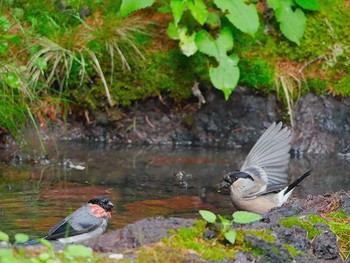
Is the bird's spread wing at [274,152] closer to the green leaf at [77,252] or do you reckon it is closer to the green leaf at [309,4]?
the green leaf at [309,4]

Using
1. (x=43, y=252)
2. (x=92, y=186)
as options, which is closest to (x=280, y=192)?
(x=92, y=186)

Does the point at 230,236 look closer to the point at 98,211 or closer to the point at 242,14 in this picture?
the point at 98,211

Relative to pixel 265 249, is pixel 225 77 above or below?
above

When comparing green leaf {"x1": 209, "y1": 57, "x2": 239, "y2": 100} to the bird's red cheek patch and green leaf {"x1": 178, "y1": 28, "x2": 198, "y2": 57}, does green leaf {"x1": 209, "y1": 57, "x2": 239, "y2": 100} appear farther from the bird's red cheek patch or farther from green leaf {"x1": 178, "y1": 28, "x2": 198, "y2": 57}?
the bird's red cheek patch

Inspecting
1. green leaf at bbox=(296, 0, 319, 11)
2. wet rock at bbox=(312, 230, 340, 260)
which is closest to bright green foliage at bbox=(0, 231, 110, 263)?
wet rock at bbox=(312, 230, 340, 260)

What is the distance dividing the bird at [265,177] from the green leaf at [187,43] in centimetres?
245

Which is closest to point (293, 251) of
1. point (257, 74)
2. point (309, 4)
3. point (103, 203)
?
point (103, 203)

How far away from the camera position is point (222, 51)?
32.2 feet

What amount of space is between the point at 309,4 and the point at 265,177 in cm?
348

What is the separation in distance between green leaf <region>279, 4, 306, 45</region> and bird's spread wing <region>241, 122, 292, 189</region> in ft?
9.43

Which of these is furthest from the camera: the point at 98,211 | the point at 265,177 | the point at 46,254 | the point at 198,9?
the point at 198,9

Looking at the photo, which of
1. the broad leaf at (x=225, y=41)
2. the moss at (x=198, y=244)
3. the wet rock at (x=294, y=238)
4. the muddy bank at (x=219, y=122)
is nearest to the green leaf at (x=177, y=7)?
the broad leaf at (x=225, y=41)

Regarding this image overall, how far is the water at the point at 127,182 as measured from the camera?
23.7 ft

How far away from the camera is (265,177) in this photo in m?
7.57
